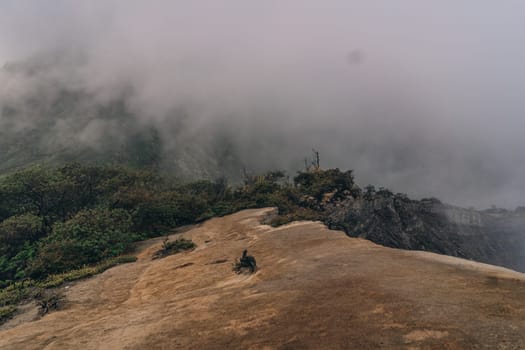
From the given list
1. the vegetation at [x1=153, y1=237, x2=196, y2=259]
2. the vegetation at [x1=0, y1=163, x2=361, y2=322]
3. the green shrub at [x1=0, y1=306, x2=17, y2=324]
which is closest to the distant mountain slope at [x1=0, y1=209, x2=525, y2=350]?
the green shrub at [x1=0, y1=306, x2=17, y2=324]

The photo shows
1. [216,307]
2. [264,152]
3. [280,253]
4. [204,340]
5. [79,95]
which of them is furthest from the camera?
[264,152]

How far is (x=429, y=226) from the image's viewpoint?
149 feet

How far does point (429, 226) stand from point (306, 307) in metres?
41.7

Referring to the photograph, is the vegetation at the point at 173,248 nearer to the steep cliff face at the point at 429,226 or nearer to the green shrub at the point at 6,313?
the green shrub at the point at 6,313

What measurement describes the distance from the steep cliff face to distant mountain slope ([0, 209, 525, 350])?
12.3 metres

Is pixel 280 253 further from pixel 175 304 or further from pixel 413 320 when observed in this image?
pixel 413 320

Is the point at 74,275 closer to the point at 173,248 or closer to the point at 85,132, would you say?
the point at 173,248

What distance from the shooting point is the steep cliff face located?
36.0 metres

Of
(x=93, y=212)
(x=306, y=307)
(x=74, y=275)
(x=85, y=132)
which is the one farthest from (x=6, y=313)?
(x=85, y=132)

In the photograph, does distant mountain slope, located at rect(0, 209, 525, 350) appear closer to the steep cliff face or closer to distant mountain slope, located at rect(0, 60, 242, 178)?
the steep cliff face

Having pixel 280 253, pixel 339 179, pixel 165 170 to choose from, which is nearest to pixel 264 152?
pixel 165 170

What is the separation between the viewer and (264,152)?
379 ft

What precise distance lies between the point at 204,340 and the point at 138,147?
284ft

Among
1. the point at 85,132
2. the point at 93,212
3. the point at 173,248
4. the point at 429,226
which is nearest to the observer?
the point at 173,248
